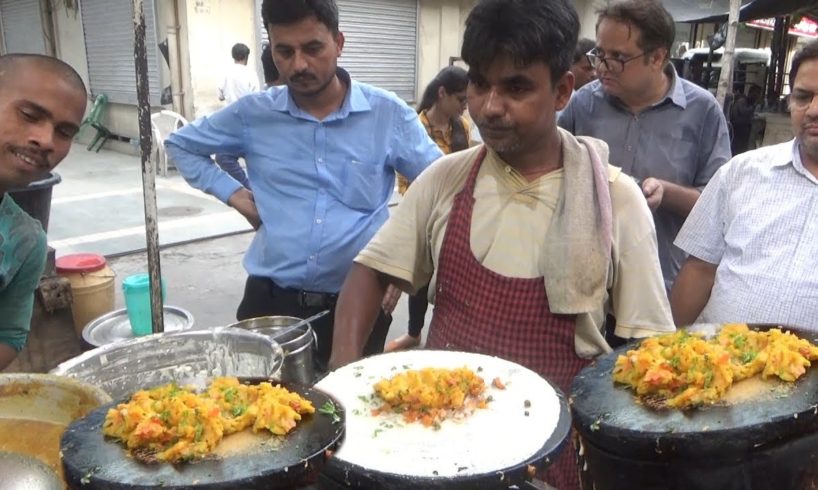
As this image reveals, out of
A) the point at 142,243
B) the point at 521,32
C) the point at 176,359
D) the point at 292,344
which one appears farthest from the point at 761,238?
the point at 142,243

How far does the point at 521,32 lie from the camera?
158cm

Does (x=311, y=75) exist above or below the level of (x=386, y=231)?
above

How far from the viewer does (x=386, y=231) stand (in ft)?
6.12

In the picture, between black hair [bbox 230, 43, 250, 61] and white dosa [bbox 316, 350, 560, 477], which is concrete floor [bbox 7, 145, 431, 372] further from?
white dosa [bbox 316, 350, 560, 477]

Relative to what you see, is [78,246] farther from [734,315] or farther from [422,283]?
[734,315]

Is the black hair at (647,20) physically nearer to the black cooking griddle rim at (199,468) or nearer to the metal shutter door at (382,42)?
the black cooking griddle rim at (199,468)

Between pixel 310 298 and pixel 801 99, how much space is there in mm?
1806

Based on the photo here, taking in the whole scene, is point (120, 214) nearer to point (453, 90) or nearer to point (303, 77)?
point (453, 90)

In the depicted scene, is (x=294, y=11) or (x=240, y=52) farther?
(x=240, y=52)

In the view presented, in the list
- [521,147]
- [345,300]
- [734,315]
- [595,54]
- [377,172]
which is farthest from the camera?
[595,54]

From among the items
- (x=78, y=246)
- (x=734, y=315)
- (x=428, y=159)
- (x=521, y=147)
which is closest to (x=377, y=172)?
(x=428, y=159)

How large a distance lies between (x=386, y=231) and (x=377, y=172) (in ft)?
2.88

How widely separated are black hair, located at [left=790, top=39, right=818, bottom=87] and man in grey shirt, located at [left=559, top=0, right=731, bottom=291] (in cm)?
62

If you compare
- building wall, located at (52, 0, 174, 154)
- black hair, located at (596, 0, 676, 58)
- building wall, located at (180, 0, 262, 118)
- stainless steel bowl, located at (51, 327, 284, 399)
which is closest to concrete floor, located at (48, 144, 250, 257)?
building wall, located at (180, 0, 262, 118)
